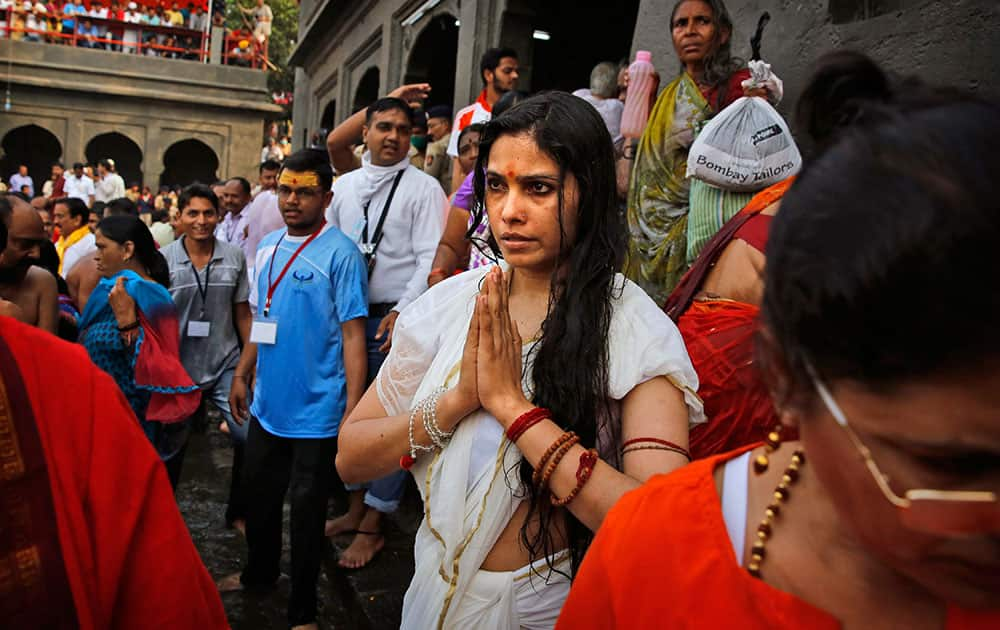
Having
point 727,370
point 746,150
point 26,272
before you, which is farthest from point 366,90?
point 727,370

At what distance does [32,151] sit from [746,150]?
112ft

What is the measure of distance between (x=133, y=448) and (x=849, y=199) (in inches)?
44.8

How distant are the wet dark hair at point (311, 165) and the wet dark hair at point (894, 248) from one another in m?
3.15

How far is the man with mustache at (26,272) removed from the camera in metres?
3.19

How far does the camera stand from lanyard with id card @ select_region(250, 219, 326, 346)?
342cm

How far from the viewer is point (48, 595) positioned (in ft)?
3.72

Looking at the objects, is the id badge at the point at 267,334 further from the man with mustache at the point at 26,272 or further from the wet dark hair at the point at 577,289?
the wet dark hair at the point at 577,289

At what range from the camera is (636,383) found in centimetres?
149

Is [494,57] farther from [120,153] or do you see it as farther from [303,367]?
[120,153]

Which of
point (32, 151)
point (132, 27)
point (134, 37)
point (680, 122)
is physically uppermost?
point (132, 27)

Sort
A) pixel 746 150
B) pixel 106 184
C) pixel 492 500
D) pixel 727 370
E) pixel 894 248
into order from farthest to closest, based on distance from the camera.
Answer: pixel 106 184
pixel 746 150
pixel 727 370
pixel 492 500
pixel 894 248

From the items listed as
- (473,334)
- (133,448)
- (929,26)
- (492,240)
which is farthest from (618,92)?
(133,448)

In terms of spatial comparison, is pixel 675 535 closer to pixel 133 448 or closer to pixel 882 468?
pixel 882 468

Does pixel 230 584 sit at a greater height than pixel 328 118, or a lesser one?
lesser
